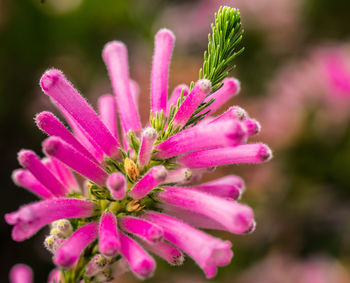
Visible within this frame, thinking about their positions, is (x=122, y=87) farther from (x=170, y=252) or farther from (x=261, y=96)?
(x=261, y=96)

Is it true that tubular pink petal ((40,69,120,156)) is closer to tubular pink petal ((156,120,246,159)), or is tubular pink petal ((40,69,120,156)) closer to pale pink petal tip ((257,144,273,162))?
tubular pink petal ((156,120,246,159))

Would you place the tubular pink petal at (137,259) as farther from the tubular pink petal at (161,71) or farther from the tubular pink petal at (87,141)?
the tubular pink petal at (161,71)

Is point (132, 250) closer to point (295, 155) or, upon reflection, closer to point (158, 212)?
point (158, 212)

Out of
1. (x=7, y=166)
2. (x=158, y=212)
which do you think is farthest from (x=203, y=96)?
(x=7, y=166)

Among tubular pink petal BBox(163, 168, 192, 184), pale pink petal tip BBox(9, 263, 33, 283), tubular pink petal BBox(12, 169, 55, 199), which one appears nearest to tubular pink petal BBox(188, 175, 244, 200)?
tubular pink petal BBox(163, 168, 192, 184)

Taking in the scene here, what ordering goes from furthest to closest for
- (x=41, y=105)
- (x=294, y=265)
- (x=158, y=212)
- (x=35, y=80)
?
1. (x=35, y=80)
2. (x=41, y=105)
3. (x=294, y=265)
4. (x=158, y=212)

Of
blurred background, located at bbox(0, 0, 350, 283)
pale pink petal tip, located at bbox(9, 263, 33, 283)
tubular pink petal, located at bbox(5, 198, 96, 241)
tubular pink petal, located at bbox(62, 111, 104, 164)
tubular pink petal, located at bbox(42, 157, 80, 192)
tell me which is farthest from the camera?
blurred background, located at bbox(0, 0, 350, 283)
